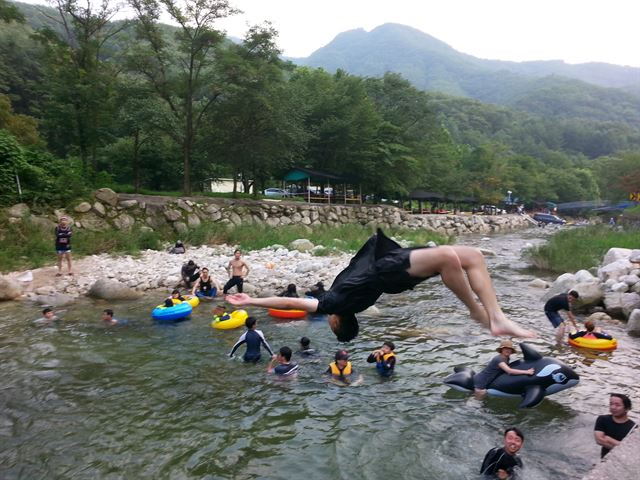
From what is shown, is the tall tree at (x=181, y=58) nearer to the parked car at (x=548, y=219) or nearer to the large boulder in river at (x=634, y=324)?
the large boulder in river at (x=634, y=324)

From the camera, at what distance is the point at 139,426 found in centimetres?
741

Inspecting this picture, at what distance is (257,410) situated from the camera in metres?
8.15

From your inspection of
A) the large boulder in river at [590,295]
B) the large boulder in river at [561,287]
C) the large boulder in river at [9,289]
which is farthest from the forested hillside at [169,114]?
the large boulder in river at [590,295]

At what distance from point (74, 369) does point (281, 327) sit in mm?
5405

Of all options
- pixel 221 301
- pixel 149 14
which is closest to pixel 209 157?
pixel 149 14

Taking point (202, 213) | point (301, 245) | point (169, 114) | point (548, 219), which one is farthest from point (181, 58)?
point (548, 219)

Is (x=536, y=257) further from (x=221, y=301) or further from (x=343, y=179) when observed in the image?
(x=343, y=179)

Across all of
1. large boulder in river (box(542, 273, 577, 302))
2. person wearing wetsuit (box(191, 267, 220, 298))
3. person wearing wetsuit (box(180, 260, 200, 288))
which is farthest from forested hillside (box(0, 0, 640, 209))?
large boulder in river (box(542, 273, 577, 302))

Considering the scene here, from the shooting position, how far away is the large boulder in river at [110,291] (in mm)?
15602

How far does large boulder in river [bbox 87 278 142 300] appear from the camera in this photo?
15.6 m

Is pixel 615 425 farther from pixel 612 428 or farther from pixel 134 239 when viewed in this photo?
pixel 134 239

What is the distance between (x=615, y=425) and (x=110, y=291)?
47.8 ft

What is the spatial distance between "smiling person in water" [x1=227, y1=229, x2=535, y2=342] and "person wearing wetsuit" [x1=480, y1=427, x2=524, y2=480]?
8.37ft

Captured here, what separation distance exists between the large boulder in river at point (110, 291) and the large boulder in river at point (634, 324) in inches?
602
